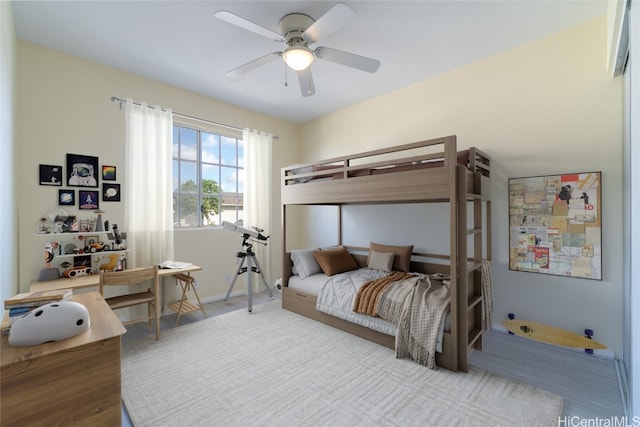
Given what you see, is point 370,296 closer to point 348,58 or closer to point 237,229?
point 237,229

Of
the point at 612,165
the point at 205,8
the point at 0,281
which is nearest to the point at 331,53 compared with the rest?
the point at 205,8

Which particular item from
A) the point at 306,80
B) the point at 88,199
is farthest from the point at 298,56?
the point at 88,199

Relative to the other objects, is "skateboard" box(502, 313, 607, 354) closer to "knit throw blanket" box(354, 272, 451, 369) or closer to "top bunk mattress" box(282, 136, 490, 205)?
"knit throw blanket" box(354, 272, 451, 369)

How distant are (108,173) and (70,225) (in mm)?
655

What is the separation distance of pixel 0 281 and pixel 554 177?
4.31m

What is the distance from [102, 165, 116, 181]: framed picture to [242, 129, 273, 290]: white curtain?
163 cm

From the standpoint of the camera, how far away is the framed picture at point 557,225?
8.00ft

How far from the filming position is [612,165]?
2377 millimetres

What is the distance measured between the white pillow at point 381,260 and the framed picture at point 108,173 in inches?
127

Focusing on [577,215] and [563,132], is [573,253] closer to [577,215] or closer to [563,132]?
[577,215]

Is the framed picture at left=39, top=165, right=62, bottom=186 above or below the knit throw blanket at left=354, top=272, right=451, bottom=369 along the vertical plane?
above

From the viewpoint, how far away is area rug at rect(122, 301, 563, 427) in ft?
5.66

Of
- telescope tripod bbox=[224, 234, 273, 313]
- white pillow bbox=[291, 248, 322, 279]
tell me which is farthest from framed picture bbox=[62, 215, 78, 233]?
white pillow bbox=[291, 248, 322, 279]

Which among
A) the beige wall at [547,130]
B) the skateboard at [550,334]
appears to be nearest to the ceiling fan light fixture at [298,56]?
the beige wall at [547,130]
